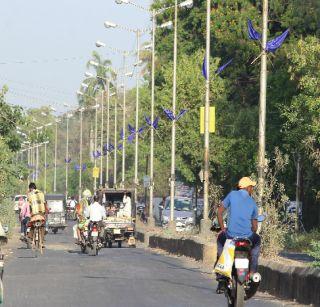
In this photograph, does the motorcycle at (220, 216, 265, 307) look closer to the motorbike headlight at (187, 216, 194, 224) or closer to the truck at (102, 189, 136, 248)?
the truck at (102, 189, 136, 248)

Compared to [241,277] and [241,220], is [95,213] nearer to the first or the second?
[241,220]

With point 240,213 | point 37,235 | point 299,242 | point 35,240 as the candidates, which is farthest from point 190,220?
point 240,213

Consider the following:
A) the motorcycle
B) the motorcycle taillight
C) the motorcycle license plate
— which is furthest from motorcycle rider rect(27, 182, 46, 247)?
the motorcycle license plate

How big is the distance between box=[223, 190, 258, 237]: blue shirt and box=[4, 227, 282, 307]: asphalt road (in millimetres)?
1796

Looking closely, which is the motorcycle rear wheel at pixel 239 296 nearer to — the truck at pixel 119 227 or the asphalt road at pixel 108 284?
the asphalt road at pixel 108 284

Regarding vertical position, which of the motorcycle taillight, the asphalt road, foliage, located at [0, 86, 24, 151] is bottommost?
the asphalt road

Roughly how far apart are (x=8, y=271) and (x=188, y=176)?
4766cm

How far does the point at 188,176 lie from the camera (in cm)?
7488

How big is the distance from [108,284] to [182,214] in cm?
4239

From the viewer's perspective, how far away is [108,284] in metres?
22.4

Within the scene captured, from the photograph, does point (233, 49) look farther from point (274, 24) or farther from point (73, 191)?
point (73, 191)

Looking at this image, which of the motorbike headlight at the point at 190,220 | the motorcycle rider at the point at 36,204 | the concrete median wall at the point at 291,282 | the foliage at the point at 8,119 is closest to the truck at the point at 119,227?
the foliage at the point at 8,119

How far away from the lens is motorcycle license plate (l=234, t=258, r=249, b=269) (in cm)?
1656

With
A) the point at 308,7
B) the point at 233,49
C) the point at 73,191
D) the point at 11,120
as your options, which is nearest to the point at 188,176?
the point at 233,49
